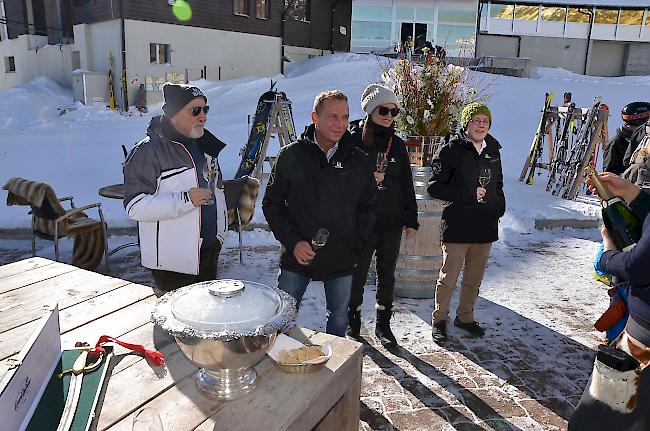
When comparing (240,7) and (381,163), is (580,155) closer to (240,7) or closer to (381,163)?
(381,163)

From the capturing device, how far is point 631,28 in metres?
30.0

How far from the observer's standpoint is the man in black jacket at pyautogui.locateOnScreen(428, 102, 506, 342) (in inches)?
155

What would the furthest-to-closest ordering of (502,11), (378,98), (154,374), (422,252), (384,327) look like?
(502,11), (422,252), (384,327), (378,98), (154,374)

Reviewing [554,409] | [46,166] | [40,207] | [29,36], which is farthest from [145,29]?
[554,409]

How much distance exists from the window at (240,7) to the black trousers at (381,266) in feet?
69.3

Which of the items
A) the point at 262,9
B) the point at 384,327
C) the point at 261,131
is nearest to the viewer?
the point at 384,327

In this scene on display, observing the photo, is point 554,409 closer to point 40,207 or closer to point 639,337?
point 639,337

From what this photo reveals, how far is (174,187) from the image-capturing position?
2961 millimetres

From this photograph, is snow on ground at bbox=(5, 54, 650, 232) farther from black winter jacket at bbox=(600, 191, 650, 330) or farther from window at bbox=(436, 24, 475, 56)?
black winter jacket at bbox=(600, 191, 650, 330)

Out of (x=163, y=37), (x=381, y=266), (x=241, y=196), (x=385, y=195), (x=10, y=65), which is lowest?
(x=381, y=266)

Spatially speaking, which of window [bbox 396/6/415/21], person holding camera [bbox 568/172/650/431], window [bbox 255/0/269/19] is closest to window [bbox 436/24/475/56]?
window [bbox 396/6/415/21]

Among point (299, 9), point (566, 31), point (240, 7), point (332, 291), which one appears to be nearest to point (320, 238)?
point (332, 291)

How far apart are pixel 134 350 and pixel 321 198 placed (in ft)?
5.16

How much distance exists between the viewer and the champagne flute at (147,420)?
1.52 metres
